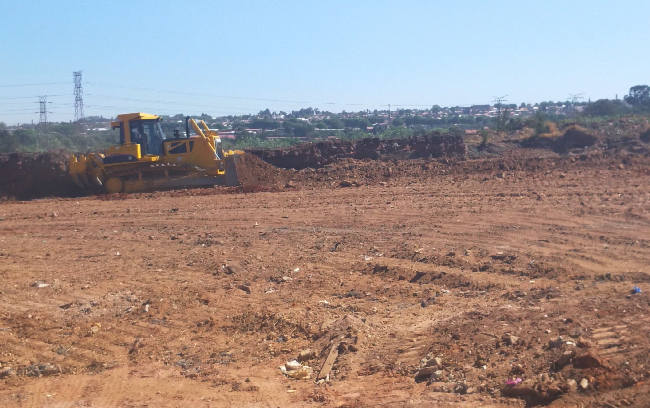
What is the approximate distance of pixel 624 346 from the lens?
5.99m

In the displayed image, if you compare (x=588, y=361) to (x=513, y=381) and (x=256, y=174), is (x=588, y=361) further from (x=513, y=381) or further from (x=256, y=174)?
(x=256, y=174)

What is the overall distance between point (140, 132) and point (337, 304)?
1390cm

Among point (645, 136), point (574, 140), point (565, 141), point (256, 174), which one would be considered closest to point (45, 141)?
point (256, 174)

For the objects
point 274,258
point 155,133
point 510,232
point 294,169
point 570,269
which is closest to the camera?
point 570,269

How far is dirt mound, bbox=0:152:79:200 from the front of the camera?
21.5m

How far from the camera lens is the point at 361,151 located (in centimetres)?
2686

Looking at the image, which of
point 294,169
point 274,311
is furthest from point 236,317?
point 294,169

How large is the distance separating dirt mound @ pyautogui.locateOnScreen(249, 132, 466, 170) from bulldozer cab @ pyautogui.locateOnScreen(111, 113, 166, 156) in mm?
6066

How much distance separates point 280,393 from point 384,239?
6153mm

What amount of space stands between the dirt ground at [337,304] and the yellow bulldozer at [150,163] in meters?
4.55

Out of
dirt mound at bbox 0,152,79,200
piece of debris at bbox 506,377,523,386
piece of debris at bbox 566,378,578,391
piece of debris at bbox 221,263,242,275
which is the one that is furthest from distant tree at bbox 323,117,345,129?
piece of debris at bbox 566,378,578,391

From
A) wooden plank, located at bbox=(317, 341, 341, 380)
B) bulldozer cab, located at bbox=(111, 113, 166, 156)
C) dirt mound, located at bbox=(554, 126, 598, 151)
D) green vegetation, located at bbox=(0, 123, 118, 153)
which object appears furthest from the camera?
green vegetation, located at bbox=(0, 123, 118, 153)

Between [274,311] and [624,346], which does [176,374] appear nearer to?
[274,311]

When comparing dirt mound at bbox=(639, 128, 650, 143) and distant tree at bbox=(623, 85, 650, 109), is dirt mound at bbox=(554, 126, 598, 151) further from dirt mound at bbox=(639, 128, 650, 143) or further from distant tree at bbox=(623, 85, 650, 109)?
distant tree at bbox=(623, 85, 650, 109)
